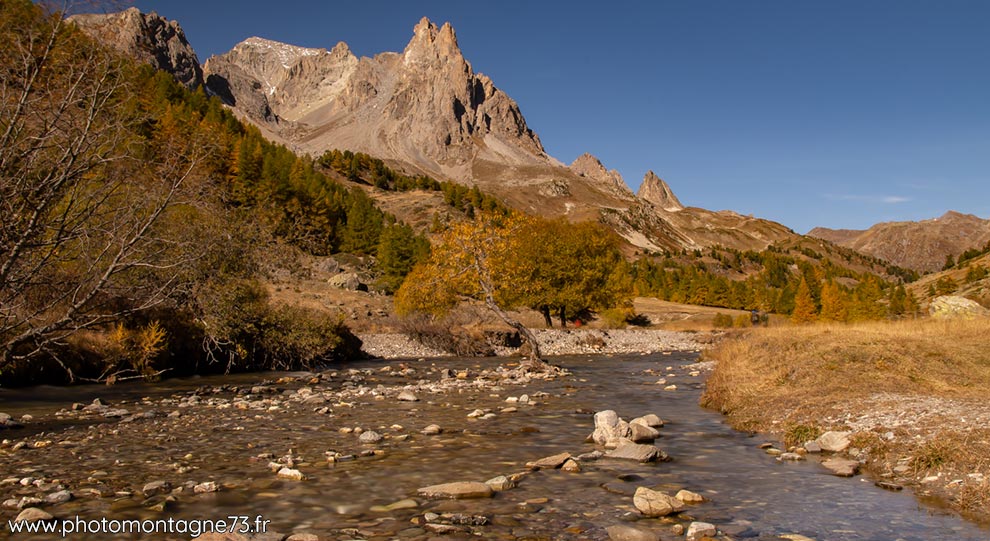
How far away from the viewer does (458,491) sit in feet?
29.4

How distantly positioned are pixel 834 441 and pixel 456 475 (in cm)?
730

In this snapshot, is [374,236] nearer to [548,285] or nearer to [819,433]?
[548,285]

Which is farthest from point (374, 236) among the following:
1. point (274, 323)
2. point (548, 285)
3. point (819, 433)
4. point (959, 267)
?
point (959, 267)

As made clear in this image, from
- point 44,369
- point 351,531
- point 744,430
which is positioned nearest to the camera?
point 351,531

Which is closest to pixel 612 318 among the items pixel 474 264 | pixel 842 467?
pixel 474 264

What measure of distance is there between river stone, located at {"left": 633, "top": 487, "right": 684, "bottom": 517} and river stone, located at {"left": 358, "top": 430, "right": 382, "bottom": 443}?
6.28 metres

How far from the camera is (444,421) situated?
51.4 ft

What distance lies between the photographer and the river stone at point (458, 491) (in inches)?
352

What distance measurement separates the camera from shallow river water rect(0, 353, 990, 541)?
25.0 ft

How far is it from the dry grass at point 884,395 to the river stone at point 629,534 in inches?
170

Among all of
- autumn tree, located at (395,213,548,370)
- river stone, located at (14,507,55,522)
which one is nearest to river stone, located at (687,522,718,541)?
river stone, located at (14,507,55,522)

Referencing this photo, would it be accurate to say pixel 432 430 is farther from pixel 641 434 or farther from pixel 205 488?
pixel 205 488

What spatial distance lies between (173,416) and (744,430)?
14.4m

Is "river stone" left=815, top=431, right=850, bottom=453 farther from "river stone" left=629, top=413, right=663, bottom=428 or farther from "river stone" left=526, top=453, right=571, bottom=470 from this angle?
"river stone" left=526, top=453, right=571, bottom=470
